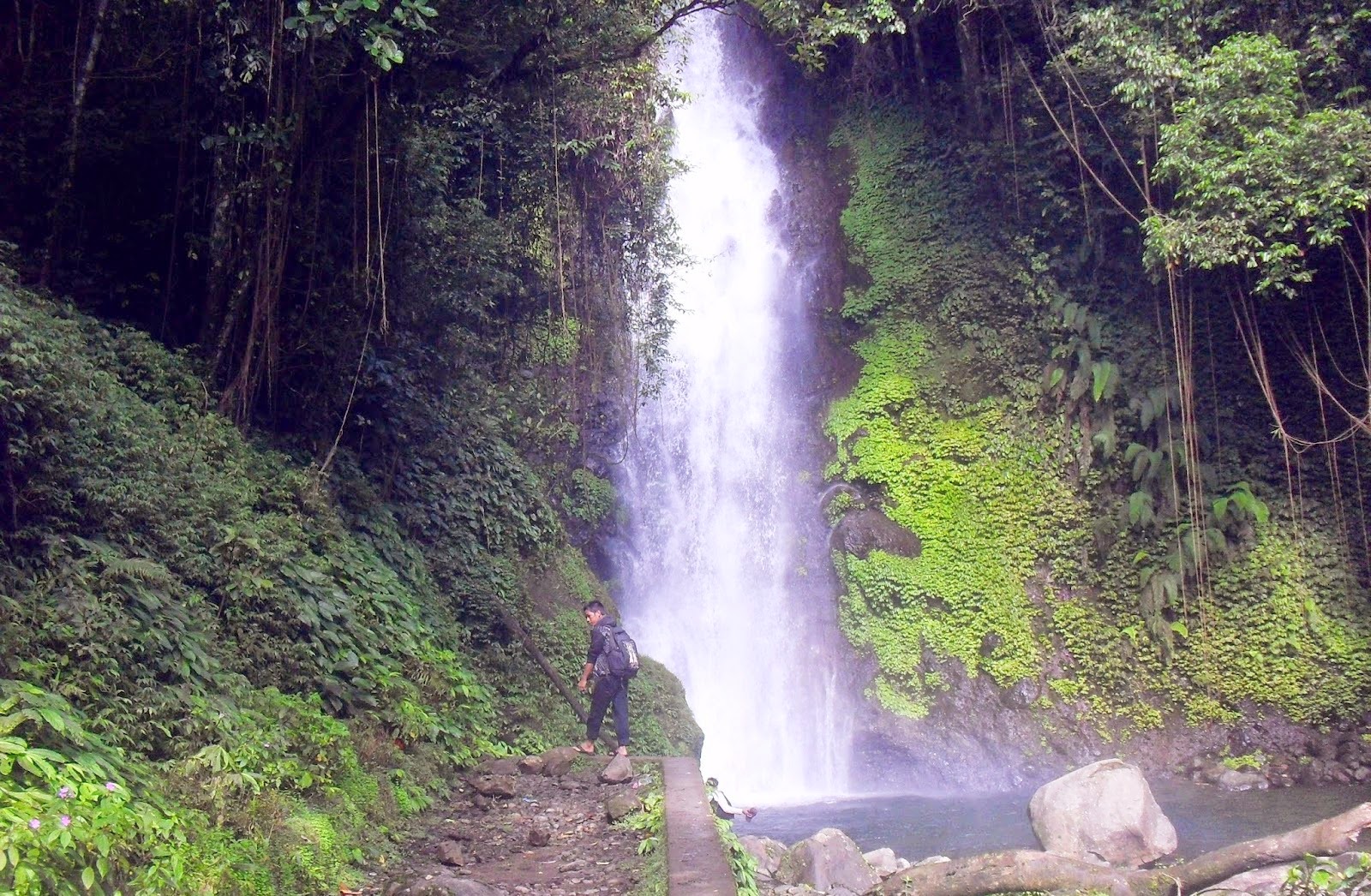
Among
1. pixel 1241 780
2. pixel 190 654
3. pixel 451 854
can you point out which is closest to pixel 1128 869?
pixel 451 854

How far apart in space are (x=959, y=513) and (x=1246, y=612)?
3.96 meters

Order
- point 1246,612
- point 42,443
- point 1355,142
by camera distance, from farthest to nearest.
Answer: point 1246,612 < point 1355,142 < point 42,443

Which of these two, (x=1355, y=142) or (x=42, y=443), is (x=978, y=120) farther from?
(x=42, y=443)

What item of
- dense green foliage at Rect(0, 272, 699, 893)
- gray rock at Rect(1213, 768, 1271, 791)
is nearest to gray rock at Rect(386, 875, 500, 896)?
dense green foliage at Rect(0, 272, 699, 893)

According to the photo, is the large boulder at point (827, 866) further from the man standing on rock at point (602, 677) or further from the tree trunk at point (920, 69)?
the tree trunk at point (920, 69)

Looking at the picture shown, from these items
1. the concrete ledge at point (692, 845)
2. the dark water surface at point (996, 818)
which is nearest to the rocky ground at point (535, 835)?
the concrete ledge at point (692, 845)

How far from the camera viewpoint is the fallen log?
752cm

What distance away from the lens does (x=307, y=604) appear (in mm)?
7062

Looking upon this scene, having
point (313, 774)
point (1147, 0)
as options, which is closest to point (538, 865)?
point (313, 774)

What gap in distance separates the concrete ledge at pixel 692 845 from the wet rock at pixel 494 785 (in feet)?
3.67

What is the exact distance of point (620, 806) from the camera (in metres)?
6.54

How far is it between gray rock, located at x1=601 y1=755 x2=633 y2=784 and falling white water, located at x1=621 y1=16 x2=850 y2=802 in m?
6.86

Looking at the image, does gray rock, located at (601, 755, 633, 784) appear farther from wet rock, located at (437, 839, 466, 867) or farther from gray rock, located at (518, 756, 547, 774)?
wet rock, located at (437, 839, 466, 867)

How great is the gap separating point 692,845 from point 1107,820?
5.94m
